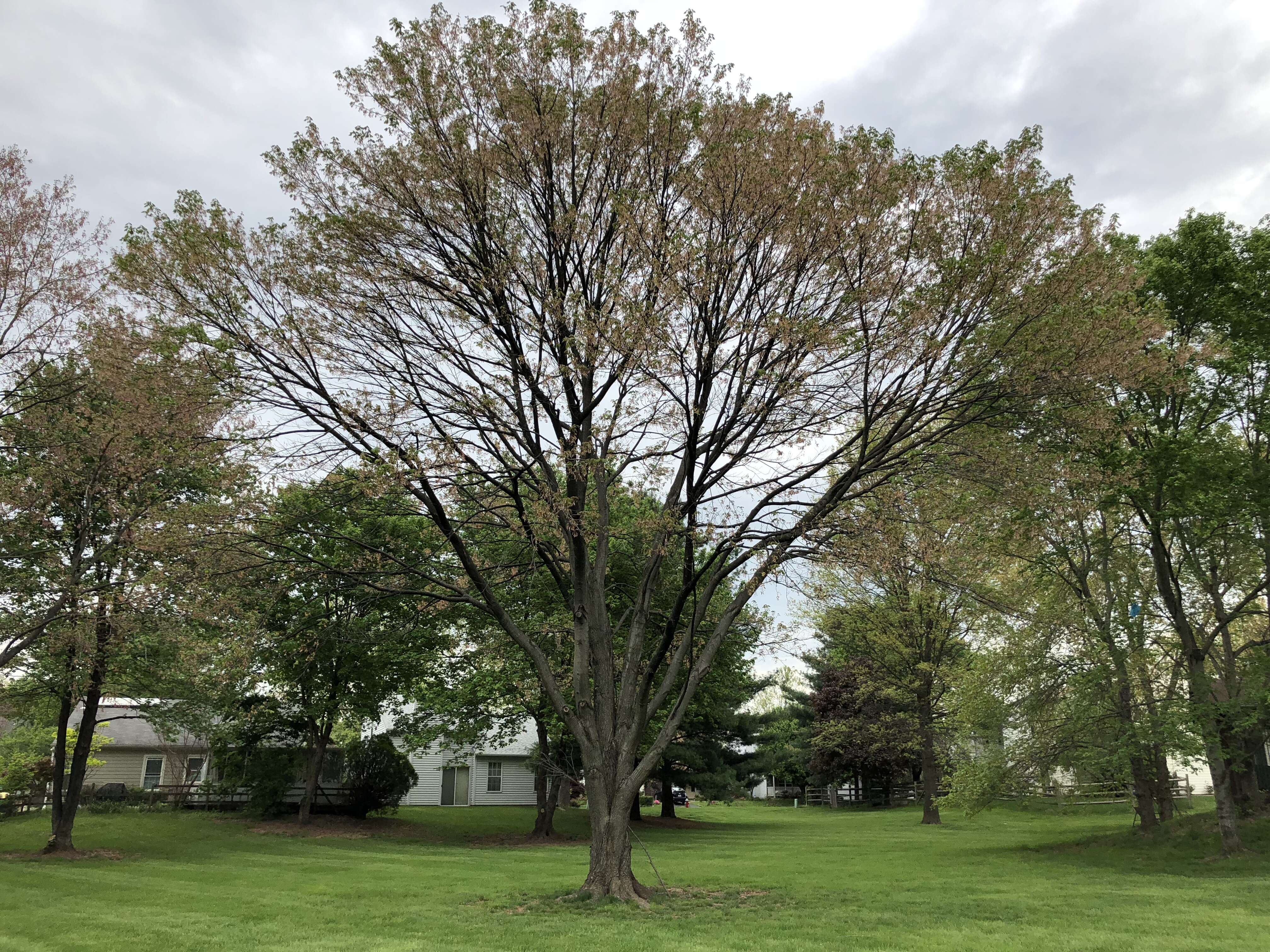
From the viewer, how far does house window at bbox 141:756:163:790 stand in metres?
35.4

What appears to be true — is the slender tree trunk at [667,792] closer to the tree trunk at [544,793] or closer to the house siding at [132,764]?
the tree trunk at [544,793]

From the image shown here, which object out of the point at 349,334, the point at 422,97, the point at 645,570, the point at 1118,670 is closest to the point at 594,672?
the point at 645,570

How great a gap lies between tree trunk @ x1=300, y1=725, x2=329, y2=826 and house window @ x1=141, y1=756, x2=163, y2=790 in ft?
41.2

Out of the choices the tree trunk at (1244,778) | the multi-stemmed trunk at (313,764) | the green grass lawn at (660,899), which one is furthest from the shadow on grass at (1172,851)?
A: the multi-stemmed trunk at (313,764)

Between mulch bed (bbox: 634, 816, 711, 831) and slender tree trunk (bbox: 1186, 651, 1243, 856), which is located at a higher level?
slender tree trunk (bbox: 1186, 651, 1243, 856)

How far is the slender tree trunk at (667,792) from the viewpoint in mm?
31500

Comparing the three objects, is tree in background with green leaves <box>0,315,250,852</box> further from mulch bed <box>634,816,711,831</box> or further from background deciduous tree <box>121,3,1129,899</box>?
mulch bed <box>634,816,711,831</box>

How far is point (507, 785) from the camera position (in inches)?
1551

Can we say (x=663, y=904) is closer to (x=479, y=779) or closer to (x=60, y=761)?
(x=60, y=761)

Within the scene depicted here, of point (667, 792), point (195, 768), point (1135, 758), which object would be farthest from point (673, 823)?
point (195, 768)

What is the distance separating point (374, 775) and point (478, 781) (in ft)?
35.9

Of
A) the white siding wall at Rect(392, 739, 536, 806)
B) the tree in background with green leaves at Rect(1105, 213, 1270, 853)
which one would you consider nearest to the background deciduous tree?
the tree in background with green leaves at Rect(1105, 213, 1270, 853)

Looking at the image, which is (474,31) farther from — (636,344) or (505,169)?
(636,344)

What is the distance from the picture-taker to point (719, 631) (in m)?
12.0
